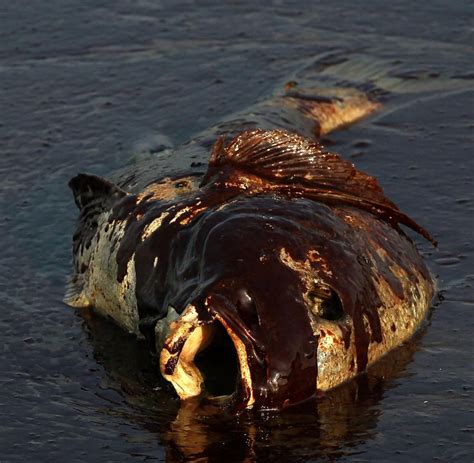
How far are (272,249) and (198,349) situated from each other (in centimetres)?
56

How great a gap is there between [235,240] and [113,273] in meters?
1.06

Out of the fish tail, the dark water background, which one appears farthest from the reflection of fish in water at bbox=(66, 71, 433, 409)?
the fish tail

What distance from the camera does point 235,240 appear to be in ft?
19.5

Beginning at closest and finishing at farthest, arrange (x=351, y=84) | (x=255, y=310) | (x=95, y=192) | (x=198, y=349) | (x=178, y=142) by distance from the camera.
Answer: (x=255, y=310), (x=198, y=349), (x=95, y=192), (x=178, y=142), (x=351, y=84)

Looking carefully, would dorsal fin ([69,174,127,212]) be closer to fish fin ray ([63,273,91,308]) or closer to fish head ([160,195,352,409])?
fish fin ray ([63,273,91,308])

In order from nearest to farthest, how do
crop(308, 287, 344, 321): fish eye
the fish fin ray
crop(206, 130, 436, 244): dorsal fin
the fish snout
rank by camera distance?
1. the fish snout
2. crop(308, 287, 344, 321): fish eye
3. crop(206, 130, 436, 244): dorsal fin
4. the fish fin ray

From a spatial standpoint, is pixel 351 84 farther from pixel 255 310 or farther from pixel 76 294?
pixel 255 310

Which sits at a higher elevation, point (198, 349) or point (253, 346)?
point (253, 346)

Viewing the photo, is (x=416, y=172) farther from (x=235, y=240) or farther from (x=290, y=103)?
(x=235, y=240)

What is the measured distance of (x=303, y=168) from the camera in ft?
22.0

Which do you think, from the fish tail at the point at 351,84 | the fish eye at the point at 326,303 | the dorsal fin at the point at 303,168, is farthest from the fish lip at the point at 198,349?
the fish tail at the point at 351,84

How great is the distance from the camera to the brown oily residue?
5.64 m

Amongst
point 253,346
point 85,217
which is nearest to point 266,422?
point 253,346

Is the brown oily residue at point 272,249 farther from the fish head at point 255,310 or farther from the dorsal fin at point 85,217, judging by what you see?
the dorsal fin at point 85,217
